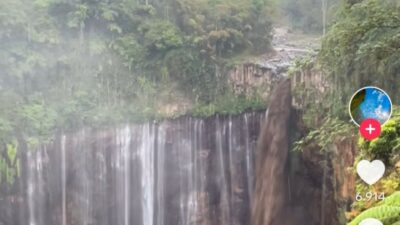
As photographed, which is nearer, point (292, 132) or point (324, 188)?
point (324, 188)

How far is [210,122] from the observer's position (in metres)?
10.4

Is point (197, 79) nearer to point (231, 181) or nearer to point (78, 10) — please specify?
point (231, 181)

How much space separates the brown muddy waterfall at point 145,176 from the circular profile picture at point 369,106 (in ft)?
24.2

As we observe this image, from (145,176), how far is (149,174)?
0.30 ft

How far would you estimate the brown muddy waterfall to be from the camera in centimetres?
1007

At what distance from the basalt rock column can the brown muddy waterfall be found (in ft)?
2.56

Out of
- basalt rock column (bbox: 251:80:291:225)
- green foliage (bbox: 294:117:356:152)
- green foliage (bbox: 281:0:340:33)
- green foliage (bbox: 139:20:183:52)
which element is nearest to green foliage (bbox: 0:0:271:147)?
green foliage (bbox: 139:20:183:52)

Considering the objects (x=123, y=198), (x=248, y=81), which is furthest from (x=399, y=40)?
(x=123, y=198)

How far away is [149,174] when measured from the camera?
34.2 ft

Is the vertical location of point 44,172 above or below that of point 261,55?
below

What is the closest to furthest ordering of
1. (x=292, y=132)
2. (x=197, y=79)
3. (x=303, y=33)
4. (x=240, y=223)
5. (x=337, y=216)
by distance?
(x=337, y=216) < (x=292, y=132) < (x=303, y=33) < (x=240, y=223) < (x=197, y=79)

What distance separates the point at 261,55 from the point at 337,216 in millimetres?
5102

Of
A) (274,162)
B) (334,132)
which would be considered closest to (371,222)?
(334,132)

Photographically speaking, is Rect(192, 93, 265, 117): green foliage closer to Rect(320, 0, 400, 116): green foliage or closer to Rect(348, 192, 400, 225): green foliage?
Rect(320, 0, 400, 116): green foliage
